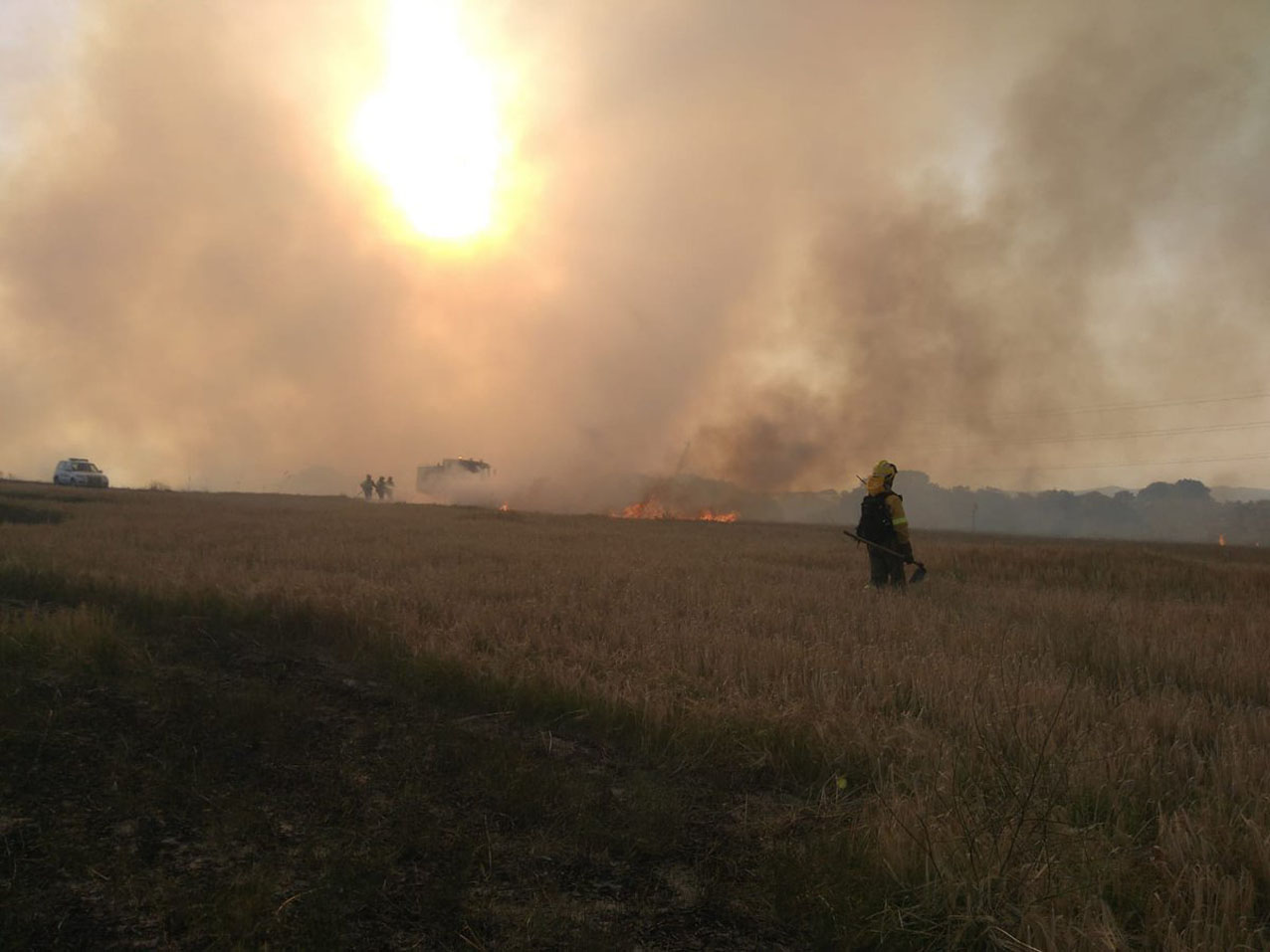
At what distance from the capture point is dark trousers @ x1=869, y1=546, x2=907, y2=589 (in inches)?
480

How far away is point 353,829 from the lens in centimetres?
365

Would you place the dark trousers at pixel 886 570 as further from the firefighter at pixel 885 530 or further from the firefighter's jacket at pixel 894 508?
the firefighter's jacket at pixel 894 508

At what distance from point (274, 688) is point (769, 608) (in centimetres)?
618

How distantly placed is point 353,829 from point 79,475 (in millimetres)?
51731

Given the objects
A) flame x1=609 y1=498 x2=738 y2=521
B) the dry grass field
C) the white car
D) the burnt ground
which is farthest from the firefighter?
flame x1=609 y1=498 x2=738 y2=521

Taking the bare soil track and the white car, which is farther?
the white car

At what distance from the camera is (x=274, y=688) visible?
6.02 metres

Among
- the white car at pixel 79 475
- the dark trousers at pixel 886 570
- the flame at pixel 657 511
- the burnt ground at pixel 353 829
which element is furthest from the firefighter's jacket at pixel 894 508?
the flame at pixel 657 511

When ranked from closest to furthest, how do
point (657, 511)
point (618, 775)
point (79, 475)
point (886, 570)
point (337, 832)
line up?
point (337, 832) → point (618, 775) → point (886, 570) → point (79, 475) → point (657, 511)

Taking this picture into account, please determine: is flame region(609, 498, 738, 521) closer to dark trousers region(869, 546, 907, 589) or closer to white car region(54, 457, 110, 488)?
white car region(54, 457, 110, 488)

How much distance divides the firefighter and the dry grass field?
2.77 m

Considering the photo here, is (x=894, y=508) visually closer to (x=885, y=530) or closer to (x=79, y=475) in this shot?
(x=885, y=530)

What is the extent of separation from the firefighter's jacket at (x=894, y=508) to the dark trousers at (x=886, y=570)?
37 centimetres

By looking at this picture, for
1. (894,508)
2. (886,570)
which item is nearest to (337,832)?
(894,508)
